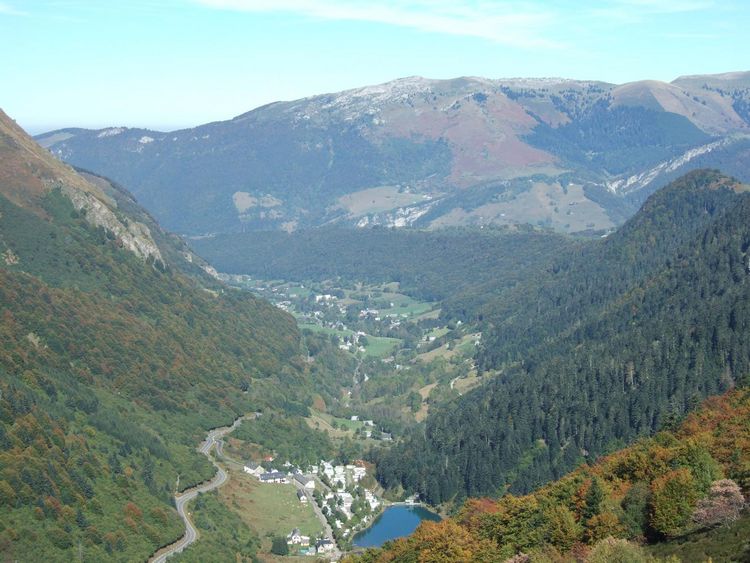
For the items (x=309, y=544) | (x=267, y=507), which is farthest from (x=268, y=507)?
(x=309, y=544)

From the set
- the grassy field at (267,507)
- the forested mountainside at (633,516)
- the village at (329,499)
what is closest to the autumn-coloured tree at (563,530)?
the forested mountainside at (633,516)

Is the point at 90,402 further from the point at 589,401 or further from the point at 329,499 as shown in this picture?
the point at 589,401

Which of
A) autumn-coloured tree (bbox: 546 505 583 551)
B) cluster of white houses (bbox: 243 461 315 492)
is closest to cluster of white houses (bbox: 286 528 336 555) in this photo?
cluster of white houses (bbox: 243 461 315 492)

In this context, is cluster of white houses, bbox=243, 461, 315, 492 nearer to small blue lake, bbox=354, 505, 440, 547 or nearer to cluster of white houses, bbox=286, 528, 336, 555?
small blue lake, bbox=354, 505, 440, 547

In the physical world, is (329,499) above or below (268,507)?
below

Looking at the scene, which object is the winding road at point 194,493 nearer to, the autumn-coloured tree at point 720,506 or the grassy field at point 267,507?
the grassy field at point 267,507

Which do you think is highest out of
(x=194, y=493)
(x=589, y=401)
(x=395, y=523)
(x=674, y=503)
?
(x=674, y=503)
